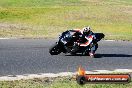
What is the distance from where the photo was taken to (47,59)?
19875 mm

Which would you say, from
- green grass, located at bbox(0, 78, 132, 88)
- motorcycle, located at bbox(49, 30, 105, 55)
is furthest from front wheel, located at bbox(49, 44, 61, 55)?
green grass, located at bbox(0, 78, 132, 88)

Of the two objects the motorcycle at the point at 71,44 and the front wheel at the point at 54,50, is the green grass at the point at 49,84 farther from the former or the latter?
the motorcycle at the point at 71,44

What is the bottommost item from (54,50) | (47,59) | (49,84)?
(54,50)

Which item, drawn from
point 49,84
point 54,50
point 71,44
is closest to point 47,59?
point 54,50

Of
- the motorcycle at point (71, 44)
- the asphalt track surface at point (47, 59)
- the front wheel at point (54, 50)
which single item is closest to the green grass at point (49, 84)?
the asphalt track surface at point (47, 59)

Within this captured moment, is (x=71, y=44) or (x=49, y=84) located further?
(x=71, y=44)

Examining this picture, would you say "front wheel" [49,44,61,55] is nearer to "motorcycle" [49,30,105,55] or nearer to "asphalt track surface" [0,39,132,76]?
"motorcycle" [49,30,105,55]

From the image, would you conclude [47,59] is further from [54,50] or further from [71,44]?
[71,44]

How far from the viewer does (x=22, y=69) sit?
17.4 m

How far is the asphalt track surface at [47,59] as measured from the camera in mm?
17625

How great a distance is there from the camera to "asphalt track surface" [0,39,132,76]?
17625mm

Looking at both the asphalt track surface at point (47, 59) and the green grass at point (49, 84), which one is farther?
the asphalt track surface at point (47, 59)

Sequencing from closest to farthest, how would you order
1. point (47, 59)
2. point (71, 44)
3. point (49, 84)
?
point (49, 84), point (47, 59), point (71, 44)

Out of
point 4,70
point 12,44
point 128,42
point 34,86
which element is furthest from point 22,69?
point 128,42
